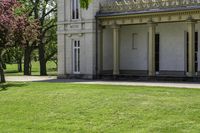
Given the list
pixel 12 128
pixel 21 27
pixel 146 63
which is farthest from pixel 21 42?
pixel 12 128

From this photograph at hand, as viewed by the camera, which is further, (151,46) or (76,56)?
(76,56)

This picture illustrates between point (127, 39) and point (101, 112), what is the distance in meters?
20.8

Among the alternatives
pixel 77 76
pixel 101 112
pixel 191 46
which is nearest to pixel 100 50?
pixel 77 76

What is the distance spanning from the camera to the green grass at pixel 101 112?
1345 cm

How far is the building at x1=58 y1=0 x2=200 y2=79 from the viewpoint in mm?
31047

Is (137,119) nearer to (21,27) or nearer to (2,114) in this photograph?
(2,114)

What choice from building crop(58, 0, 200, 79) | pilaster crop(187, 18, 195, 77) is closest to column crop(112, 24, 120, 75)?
building crop(58, 0, 200, 79)

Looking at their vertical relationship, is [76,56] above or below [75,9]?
below

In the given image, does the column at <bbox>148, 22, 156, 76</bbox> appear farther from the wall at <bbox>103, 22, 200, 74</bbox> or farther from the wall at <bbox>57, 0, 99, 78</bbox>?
the wall at <bbox>57, 0, 99, 78</bbox>

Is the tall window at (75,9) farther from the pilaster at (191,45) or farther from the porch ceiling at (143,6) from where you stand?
→ the pilaster at (191,45)

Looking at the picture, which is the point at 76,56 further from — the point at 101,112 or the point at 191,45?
the point at 101,112

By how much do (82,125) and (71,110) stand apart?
2.36 metres

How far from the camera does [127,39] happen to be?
3597 cm

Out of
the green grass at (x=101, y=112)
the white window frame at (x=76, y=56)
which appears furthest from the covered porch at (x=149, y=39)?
the green grass at (x=101, y=112)
